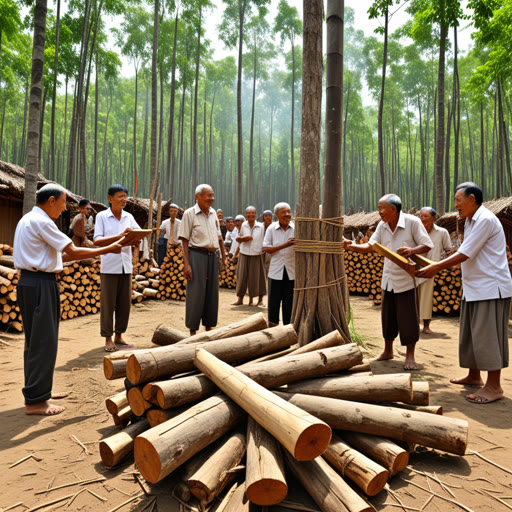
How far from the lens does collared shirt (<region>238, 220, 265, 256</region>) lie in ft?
26.8

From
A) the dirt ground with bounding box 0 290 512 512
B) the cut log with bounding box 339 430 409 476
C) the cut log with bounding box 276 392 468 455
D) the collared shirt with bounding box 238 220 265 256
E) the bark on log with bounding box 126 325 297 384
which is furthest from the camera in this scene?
the collared shirt with bounding box 238 220 265 256

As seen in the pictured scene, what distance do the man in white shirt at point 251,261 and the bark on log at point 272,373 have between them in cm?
559

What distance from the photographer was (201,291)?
426cm

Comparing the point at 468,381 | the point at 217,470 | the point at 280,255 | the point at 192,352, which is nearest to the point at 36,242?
the point at 192,352

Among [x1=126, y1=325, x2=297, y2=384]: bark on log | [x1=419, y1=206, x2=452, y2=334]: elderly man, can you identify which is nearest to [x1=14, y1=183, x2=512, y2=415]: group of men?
[x1=419, y1=206, x2=452, y2=334]: elderly man

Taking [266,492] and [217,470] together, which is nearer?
[266,492]

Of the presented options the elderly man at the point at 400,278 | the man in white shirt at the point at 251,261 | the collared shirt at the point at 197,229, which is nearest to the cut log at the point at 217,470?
the elderly man at the point at 400,278

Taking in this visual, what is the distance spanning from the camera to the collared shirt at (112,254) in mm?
4395

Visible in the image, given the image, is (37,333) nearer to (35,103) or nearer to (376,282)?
(35,103)

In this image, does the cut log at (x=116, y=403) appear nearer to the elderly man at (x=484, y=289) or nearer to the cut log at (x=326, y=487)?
the cut log at (x=326, y=487)

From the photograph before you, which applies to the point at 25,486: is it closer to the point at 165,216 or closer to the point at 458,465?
the point at 458,465

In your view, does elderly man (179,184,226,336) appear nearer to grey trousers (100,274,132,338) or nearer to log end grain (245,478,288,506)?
grey trousers (100,274,132,338)

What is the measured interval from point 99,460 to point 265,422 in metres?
1.02

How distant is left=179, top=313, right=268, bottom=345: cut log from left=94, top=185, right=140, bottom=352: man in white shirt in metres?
1.94
